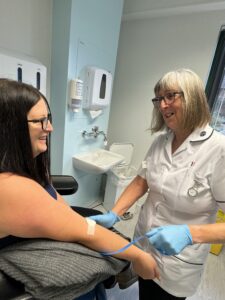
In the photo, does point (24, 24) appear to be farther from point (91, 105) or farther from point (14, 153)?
point (14, 153)

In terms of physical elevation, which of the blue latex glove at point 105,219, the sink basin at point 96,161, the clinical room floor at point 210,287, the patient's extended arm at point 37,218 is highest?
the patient's extended arm at point 37,218

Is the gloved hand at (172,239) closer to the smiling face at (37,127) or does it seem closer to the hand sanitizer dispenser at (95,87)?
the smiling face at (37,127)

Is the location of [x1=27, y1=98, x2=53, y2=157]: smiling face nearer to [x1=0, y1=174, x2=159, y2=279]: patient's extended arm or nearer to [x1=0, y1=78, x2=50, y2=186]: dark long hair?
[x1=0, y1=78, x2=50, y2=186]: dark long hair

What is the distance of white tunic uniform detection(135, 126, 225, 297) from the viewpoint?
763 millimetres

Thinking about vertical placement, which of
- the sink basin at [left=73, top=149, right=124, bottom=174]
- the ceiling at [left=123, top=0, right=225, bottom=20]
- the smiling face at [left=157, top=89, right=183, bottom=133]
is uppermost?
the ceiling at [left=123, top=0, right=225, bottom=20]

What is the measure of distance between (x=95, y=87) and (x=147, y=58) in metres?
0.94

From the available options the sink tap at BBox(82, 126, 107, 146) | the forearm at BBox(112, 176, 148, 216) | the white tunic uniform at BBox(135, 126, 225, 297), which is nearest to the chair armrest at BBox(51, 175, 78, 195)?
the forearm at BBox(112, 176, 148, 216)

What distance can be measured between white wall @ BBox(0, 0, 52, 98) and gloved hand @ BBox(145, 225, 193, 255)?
166 centimetres

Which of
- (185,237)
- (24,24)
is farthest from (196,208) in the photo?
(24,24)

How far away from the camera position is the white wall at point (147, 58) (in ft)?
6.43

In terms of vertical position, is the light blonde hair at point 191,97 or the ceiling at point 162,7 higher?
the ceiling at point 162,7

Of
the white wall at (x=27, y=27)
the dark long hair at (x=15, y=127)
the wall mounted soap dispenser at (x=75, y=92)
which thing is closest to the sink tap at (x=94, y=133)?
the wall mounted soap dispenser at (x=75, y=92)

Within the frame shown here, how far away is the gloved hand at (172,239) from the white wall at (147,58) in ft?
5.91

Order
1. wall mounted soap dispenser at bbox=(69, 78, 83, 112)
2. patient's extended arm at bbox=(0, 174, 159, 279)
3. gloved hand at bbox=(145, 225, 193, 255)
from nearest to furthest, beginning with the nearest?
patient's extended arm at bbox=(0, 174, 159, 279), gloved hand at bbox=(145, 225, 193, 255), wall mounted soap dispenser at bbox=(69, 78, 83, 112)
